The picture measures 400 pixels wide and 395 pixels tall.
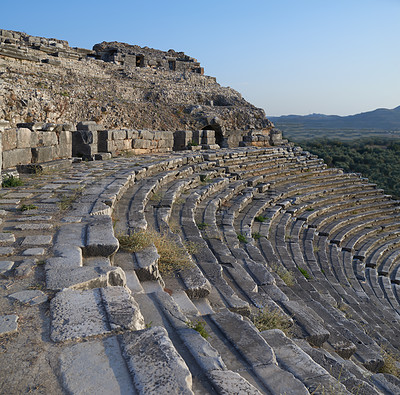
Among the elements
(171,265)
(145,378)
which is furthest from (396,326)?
(145,378)

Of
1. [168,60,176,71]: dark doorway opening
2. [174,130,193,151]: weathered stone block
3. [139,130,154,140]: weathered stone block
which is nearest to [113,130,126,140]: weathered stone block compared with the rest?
[139,130,154,140]: weathered stone block

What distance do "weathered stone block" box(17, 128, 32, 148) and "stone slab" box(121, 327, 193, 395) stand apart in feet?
24.1

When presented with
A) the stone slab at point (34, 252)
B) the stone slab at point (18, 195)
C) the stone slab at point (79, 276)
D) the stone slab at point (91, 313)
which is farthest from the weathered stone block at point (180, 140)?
the stone slab at point (91, 313)

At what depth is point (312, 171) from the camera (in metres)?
16.7

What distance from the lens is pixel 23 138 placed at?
350 inches

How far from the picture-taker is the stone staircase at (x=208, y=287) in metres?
2.54

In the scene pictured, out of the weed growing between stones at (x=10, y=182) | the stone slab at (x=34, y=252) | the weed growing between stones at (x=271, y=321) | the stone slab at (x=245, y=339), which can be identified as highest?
the weed growing between stones at (x=10, y=182)

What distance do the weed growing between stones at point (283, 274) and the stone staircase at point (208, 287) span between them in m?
0.04

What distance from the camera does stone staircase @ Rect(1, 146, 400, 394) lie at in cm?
254

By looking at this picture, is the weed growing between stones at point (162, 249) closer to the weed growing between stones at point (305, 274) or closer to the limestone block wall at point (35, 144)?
the weed growing between stones at point (305, 274)

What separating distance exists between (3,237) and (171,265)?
6.23ft

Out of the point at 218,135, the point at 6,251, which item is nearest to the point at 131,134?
the point at 218,135

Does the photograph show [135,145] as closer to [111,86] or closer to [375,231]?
[111,86]

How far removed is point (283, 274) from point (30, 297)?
502 centimetres
